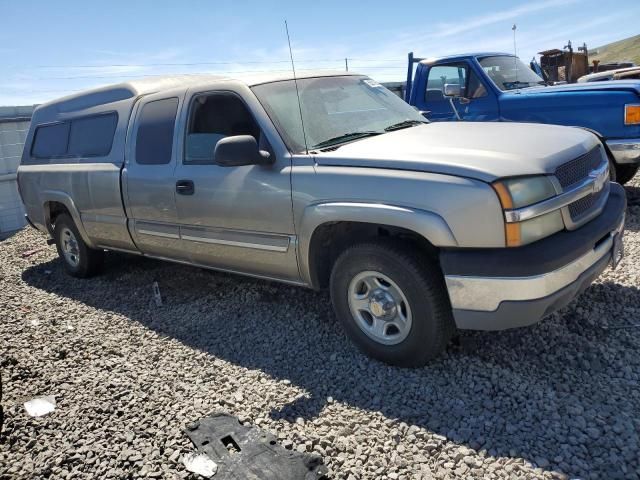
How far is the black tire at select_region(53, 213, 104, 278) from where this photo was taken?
6.04 metres

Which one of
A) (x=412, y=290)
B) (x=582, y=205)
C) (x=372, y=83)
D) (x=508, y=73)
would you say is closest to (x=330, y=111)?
(x=372, y=83)

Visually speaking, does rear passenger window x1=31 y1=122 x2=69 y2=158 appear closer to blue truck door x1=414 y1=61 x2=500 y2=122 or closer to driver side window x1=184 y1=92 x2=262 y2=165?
driver side window x1=184 y1=92 x2=262 y2=165

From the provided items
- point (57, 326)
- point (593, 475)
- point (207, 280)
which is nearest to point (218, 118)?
point (207, 280)

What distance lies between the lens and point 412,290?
10.3 feet

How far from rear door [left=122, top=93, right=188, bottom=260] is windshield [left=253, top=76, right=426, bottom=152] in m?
1.01

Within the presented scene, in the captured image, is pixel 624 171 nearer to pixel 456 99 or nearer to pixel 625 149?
pixel 625 149

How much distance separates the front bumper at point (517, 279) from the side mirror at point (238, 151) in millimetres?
1453

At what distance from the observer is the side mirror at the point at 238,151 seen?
3580mm

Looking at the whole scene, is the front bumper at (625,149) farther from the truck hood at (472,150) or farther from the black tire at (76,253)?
the black tire at (76,253)

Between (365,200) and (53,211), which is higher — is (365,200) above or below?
above

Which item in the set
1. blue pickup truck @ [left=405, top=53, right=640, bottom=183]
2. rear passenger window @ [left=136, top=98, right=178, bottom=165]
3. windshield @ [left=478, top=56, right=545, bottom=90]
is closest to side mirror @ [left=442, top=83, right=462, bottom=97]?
blue pickup truck @ [left=405, top=53, right=640, bottom=183]

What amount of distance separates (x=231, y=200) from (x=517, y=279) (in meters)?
2.10

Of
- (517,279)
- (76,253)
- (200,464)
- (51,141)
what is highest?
(51,141)

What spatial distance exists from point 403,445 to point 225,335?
1.95 metres
